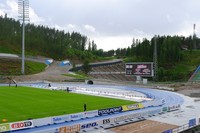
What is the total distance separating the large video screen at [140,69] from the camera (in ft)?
208

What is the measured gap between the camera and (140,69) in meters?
65.2

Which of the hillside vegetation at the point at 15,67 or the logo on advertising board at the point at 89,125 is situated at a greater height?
the hillside vegetation at the point at 15,67

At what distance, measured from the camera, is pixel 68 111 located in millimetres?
29984

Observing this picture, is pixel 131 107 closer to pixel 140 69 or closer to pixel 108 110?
pixel 108 110

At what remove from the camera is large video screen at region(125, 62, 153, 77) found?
63450 millimetres

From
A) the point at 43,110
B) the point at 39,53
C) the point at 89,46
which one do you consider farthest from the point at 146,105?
the point at 89,46

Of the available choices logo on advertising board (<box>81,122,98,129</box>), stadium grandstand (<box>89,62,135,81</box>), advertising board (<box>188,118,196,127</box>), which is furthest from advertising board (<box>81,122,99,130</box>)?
stadium grandstand (<box>89,62,135,81</box>)

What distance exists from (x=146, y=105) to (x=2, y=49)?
95912 mm

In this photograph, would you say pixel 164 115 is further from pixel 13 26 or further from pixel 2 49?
pixel 13 26

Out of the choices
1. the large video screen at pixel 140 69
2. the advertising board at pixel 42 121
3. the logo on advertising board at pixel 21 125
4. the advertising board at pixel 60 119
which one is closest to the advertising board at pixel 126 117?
the advertising board at pixel 60 119

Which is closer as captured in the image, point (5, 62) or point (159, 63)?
point (5, 62)

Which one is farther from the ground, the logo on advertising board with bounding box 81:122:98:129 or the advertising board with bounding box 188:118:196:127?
the logo on advertising board with bounding box 81:122:98:129

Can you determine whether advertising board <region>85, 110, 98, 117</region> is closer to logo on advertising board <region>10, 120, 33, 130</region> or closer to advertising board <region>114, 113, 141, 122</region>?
advertising board <region>114, 113, 141, 122</region>

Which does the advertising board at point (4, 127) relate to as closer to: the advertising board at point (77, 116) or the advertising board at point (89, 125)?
the advertising board at point (89, 125)
